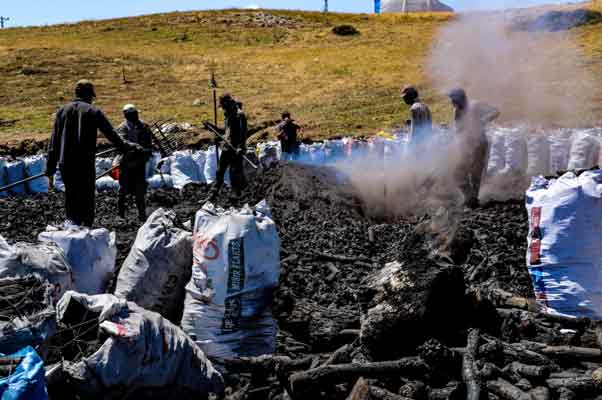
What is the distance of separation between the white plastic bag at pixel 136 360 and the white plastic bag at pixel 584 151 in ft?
23.8

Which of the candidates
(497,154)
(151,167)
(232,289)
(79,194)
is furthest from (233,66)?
(232,289)

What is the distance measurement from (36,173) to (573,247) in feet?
34.0

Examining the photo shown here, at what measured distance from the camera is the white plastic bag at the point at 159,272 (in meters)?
4.01

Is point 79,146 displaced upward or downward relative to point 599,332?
upward

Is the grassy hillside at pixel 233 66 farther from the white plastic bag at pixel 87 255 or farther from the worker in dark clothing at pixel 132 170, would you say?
the white plastic bag at pixel 87 255

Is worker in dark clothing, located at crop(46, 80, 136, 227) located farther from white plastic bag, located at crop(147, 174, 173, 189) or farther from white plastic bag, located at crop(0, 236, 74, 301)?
white plastic bag, located at crop(147, 174, 173, 189)

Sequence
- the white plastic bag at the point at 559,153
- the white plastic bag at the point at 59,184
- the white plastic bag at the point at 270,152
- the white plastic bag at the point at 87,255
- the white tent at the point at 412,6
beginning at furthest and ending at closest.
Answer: the white tent at the point at 412,6, the white plastic bag at the point at 270,152, the white plastic bag at the point at 59,184, the white plastic bag at the point at 559,153, the white plastic bag at the point at 87,255

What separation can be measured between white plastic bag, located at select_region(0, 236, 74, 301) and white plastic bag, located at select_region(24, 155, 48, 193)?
28.5 feet

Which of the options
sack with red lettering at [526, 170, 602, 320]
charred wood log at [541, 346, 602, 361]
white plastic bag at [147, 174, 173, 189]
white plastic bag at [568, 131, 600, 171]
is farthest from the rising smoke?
white plastic bag at [147, 174, 173, 189]

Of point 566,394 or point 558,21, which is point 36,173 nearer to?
point 566,394

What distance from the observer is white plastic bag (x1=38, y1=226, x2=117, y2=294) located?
13.9 feet

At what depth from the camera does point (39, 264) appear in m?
3.84

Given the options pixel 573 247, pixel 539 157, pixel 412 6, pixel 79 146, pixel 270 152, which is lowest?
pixel 270 152

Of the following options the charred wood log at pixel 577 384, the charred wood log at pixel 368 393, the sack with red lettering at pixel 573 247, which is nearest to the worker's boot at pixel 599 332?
the sack with red lettering at pixel 573 247
